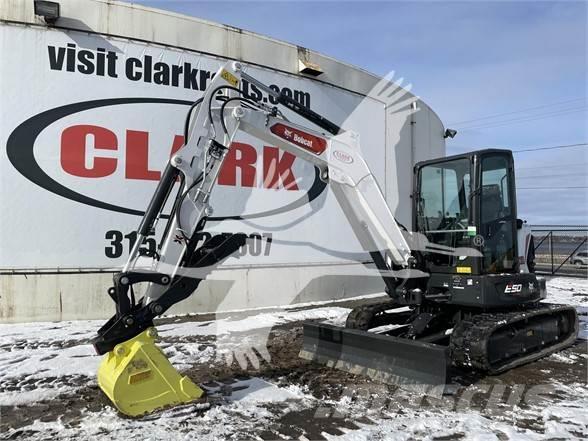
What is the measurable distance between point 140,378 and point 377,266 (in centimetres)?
331

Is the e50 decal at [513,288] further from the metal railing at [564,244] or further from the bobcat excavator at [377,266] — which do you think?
the metal railing at [564,244]

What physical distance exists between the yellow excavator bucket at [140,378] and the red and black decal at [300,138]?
8.38ft

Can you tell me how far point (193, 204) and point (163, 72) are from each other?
5.73 metres

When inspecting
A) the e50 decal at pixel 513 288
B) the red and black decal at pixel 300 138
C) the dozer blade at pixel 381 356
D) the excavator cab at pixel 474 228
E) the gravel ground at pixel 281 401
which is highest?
the red and black decal at pixel 300 138

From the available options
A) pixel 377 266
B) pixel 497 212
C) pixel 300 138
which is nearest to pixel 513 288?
pixel 497 212

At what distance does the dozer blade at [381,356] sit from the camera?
5.46 metres

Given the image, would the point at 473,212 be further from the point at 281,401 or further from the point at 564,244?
the point at 564,244

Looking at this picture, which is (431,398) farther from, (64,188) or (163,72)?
(163,72)

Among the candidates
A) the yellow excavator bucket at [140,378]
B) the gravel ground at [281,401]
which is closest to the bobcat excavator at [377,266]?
the yellow excavator bucket at [140,378]

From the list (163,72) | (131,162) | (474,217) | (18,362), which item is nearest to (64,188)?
(131,162)

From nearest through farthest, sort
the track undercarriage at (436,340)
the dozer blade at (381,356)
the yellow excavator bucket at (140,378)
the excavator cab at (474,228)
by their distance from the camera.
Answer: the yellow excavator bucket at (140,378)
the dozer blade at (381,356)
the track undercarriage at (436,340)
the excavator cab at (474,228)

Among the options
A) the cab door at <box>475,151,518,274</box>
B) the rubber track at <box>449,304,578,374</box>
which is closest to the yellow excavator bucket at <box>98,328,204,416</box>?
the rubber track at <box>449,304,578,374</box>

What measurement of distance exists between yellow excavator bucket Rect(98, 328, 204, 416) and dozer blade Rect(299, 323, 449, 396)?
2.18m

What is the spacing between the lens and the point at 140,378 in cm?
477
